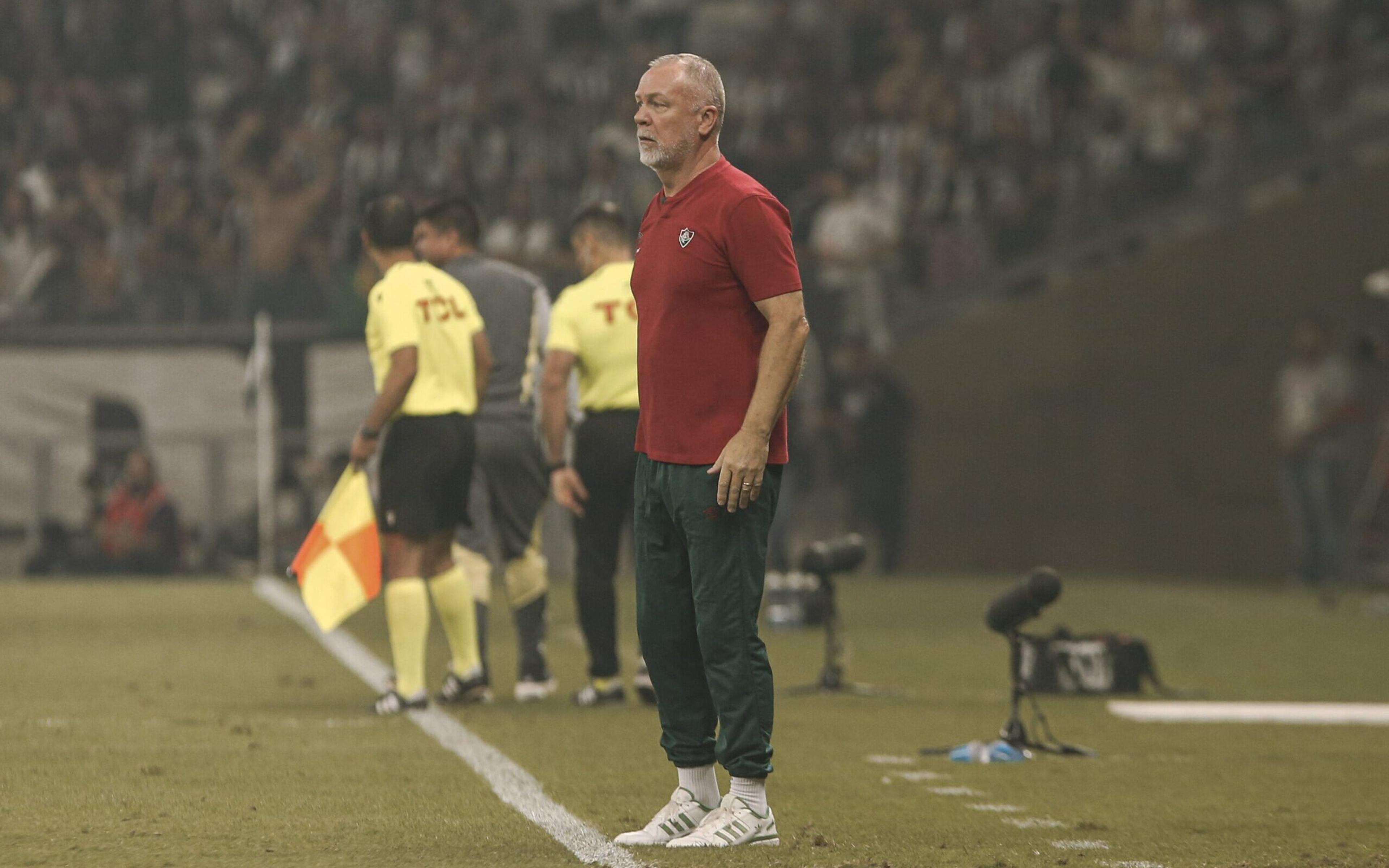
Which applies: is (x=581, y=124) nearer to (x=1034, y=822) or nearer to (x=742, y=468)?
(x=1034, y=822)

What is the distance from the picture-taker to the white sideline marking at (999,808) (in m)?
6.14

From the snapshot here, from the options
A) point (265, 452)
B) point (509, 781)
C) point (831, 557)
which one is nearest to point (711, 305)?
point (509, 781)

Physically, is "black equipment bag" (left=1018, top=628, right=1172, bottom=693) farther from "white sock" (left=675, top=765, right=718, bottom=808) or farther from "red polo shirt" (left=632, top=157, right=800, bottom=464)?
"red polo shirt" (left=632, top=157, right=800, bottom=464)

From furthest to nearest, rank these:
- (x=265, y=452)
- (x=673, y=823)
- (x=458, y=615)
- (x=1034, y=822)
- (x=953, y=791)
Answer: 1. (x=265, y=452)
2. (x=458, y=615)
3. (x=953, y=791)
4. (x=1034, y=822)
5. (x=673, y=823)

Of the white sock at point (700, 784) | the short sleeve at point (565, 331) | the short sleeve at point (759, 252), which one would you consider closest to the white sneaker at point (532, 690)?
the short sleeve at point (565, 331)

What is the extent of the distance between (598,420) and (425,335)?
2.61 feet

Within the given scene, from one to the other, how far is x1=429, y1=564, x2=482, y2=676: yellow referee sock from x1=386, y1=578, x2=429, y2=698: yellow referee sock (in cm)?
12

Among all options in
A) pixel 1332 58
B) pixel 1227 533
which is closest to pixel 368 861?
pixel 1332 58

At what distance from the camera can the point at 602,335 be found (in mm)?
8703

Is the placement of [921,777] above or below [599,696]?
above

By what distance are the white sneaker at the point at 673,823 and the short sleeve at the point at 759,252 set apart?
130 cm

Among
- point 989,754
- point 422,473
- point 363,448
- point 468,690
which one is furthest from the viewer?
point 468,690

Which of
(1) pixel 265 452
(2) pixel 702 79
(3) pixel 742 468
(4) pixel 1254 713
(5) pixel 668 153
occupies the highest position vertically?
(2) pixel 702 79

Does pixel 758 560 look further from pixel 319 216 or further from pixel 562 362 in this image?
pixel 319 216
